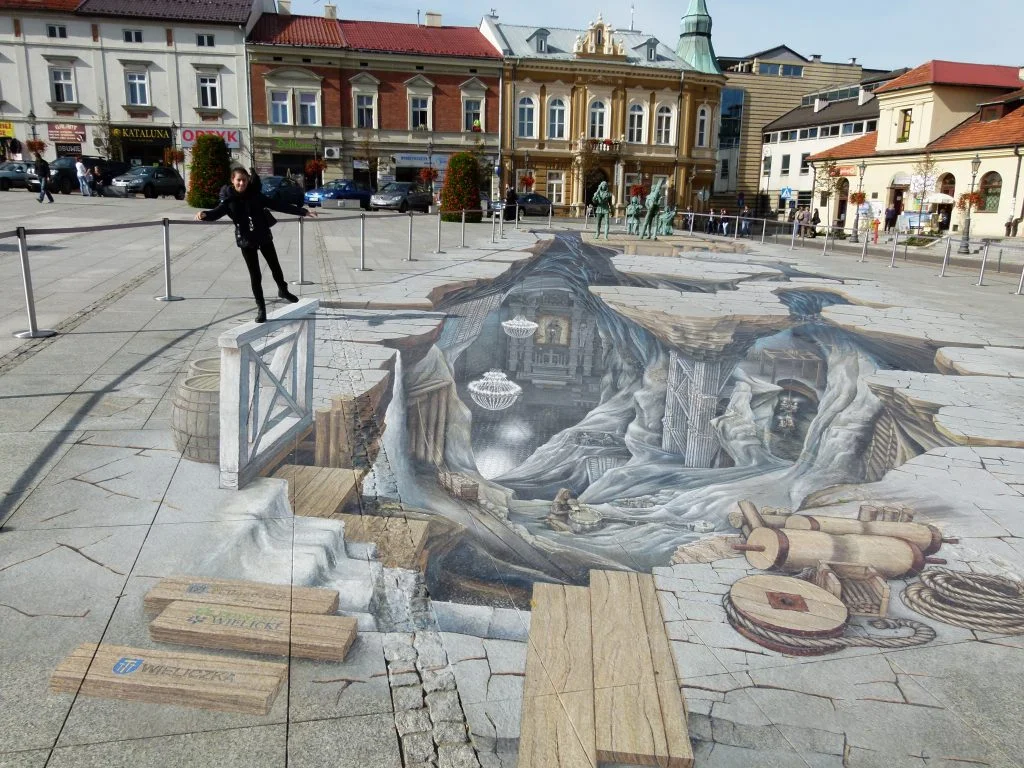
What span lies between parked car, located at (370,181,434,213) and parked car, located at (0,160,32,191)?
1365cm

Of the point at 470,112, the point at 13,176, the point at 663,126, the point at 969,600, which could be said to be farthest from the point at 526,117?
the point at 969,600

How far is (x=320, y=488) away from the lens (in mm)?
4746

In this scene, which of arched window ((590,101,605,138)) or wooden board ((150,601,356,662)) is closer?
wooden board ((150,601,356,662))

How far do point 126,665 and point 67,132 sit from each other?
47817 mm

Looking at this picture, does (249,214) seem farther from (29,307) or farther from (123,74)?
(123,74)

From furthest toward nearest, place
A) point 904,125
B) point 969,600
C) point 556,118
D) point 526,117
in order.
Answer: point 556,118, point 526,117, point 904,125, point 969,600

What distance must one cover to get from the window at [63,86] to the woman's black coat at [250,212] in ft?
141

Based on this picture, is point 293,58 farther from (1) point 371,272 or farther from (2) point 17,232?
(2) point 17,232

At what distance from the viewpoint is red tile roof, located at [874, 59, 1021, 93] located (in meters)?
41.5

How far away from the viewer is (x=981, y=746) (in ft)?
9.41

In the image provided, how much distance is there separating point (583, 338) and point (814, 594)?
585cm

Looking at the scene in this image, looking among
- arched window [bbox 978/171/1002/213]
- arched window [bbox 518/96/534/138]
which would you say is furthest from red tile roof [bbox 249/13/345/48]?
arched window [bbox 978/171/1002/213]

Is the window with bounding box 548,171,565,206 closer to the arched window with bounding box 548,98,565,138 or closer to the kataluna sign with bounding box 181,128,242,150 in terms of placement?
the arched window with bounding box 548,98,565,138

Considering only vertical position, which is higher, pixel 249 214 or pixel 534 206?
pixel 534 206
